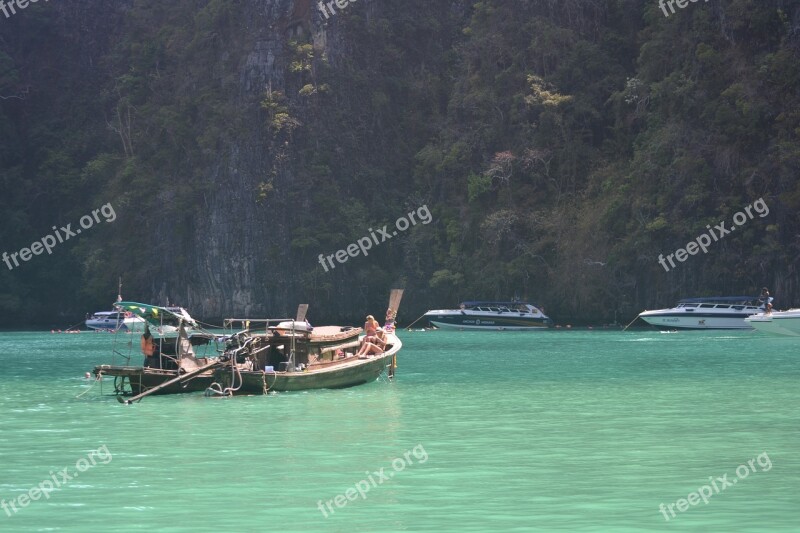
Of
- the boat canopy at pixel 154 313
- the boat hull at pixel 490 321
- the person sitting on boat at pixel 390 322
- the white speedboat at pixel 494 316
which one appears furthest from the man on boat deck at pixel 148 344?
the boat hull at pixel 490 321

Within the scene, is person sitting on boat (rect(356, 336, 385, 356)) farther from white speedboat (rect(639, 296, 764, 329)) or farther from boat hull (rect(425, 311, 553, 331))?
boat hull (rect(425, 311, 553, 331))

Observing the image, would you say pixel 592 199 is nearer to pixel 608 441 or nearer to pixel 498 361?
pixel 498 361

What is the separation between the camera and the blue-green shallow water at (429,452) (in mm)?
15320

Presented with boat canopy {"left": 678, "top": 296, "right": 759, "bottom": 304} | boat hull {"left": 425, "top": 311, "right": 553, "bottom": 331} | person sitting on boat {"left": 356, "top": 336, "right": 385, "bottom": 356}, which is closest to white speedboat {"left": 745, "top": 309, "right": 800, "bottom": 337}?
boat canopy {"left": 678, "top": 296, "right": 759, "bottom": 304}

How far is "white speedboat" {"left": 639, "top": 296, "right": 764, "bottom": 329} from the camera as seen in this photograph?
63.4 meters

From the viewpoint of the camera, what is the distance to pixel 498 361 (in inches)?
1710

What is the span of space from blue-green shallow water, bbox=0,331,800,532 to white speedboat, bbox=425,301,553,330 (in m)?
34.3

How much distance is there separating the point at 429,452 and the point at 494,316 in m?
52.2

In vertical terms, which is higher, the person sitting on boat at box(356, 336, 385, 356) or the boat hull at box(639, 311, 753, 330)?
the person sitting on boat at box(356, 336, 385, 356)

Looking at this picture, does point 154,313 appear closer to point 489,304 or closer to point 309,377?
point 309,377

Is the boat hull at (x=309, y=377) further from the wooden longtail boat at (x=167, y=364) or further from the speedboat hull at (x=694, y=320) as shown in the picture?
the speedboat hull at (x=694, y=320)

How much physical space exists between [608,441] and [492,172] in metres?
57.0

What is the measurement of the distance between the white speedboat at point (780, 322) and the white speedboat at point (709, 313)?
964 centimetres

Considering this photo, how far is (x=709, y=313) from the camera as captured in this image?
63.6 meters
